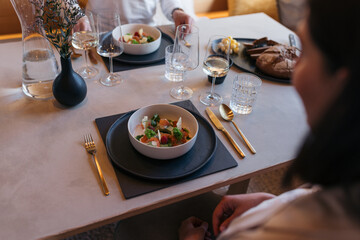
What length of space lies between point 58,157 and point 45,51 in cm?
44

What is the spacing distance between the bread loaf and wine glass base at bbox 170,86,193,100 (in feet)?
1.16

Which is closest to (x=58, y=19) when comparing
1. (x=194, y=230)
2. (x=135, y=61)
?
(x=135, y=61)

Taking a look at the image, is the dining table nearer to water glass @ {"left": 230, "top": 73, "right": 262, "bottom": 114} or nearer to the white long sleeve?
water glass @ {"left": 230, "top": 73, "right": 262, "bottom": 114}

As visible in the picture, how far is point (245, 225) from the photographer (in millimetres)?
610

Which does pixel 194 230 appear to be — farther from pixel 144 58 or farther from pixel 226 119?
pixel 144 58

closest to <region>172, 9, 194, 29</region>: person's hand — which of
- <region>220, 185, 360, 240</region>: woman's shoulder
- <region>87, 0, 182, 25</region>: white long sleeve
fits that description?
<region>87, 0, 182, 25</region>: white long sleeve

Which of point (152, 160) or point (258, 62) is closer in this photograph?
point (152, 160)

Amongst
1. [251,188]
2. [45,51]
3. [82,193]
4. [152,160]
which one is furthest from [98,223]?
[251,188]

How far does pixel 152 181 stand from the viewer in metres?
0.87

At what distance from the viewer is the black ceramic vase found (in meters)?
1.08

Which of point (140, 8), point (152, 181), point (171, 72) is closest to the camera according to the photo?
point (152, 181)

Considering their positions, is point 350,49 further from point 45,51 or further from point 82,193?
point 45,51

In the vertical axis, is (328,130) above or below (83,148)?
above

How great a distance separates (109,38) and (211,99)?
1.48ft
